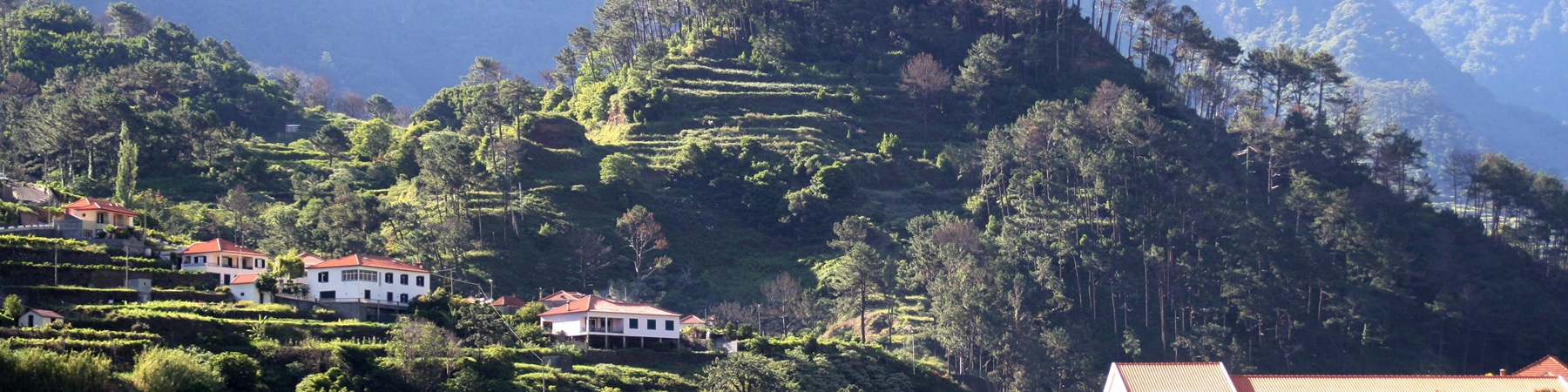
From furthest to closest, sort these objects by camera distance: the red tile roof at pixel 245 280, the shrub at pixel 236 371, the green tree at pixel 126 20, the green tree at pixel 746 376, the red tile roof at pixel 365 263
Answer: the green tree at pixel 126 20 → the red tile roof at pixel 365 263 → the red tile roof at pixel 245 280 → the green tree at pixel 746 376 → the shrub at pixel 236 371

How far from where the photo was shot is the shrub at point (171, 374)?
2009 inches

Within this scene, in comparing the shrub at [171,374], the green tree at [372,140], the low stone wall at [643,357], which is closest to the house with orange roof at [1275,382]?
the low stone wall at [643,357]

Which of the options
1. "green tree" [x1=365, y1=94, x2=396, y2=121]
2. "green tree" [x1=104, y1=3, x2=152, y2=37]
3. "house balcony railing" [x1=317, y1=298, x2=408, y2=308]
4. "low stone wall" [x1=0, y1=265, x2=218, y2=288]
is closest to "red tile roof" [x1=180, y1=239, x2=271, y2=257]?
"low stone wall" [x1=0, y1=265, x2=218, y2=288]

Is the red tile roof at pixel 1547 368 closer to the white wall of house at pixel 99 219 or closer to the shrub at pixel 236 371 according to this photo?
the shrub at pixel 236 371

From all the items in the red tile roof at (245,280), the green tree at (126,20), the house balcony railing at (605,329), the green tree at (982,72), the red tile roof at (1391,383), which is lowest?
the red tile roof at (1391,383)

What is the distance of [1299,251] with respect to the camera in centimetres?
8644

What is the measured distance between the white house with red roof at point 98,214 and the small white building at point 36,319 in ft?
50.1

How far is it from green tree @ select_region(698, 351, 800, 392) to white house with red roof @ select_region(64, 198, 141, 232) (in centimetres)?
2660

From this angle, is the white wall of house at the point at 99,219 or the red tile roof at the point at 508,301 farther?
the red tile roof at the point at 508,301

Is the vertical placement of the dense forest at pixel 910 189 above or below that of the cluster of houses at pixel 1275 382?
above

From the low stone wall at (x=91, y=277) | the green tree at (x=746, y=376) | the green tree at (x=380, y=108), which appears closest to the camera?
the low stone wall at (x=91, y=277)

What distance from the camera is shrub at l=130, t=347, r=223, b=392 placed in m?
51.0

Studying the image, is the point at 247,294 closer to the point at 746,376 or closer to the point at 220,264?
the point at 220,264

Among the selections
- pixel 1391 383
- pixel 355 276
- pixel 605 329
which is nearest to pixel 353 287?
pixel 355 276
